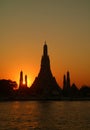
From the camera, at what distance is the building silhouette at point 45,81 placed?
16250 cm

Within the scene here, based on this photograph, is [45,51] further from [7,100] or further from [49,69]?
[7,100]

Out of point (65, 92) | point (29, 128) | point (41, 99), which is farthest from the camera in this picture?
point (65, 92)

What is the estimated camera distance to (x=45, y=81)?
162 metres

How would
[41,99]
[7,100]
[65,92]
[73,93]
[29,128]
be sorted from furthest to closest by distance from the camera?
[73,93] → [65,92] → [41,99] → [7,100] → [29,128]

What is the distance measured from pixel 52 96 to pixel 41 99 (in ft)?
29.0

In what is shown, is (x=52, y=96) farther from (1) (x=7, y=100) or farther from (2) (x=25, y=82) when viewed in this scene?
(1) (x=7, y=100)

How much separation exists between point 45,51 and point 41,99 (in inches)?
781

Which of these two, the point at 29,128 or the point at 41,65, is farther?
the point at 41,65

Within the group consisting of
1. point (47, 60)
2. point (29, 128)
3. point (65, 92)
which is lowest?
point (29, 128)

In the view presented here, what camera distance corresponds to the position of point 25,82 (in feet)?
527

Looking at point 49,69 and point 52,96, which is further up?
point 49,69

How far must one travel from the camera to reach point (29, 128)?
47250 mm

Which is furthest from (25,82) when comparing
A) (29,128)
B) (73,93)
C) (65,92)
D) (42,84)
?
(29,128)

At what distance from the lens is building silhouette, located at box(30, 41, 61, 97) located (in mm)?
162500
